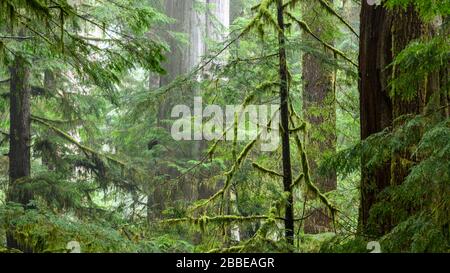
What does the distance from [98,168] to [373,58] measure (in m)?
6.80

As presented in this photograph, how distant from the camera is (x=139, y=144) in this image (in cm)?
1284

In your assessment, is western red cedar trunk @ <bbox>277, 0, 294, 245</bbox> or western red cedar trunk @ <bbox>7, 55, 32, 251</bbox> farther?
western red cedar trunk @ <bbox>7, 55, 32, 251</bbox>

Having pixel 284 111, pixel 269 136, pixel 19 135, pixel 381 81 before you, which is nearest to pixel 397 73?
pixel 381 81

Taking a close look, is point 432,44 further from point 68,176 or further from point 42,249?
point 68,176
